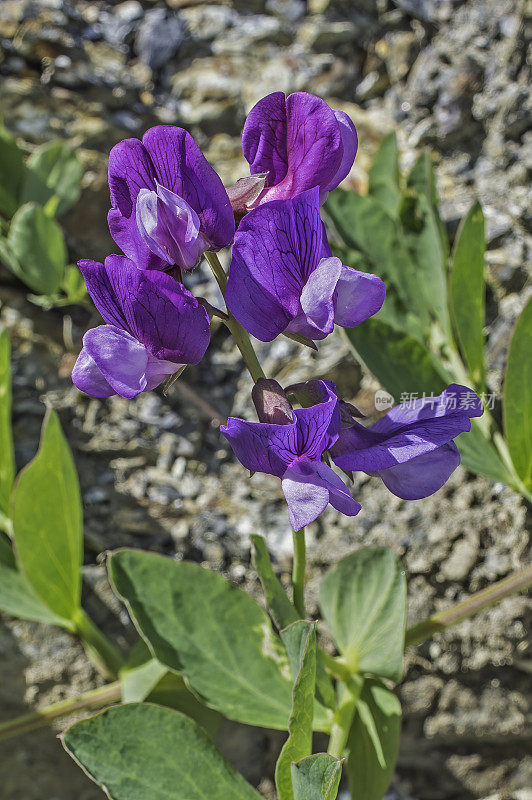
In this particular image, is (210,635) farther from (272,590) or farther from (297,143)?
(297,143)

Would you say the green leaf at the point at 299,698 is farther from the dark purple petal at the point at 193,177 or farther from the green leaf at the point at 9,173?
the green leaf at the point at 9,173

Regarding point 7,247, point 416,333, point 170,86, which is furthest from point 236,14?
point 416,333

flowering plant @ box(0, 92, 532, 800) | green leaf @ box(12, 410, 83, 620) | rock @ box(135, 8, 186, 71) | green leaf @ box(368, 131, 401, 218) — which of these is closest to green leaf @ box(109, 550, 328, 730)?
flowering plant @ box(0, 92, 532, 800)

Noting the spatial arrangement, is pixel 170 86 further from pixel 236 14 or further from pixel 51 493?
pixel 51 493

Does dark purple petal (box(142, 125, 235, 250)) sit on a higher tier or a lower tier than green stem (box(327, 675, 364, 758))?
higher

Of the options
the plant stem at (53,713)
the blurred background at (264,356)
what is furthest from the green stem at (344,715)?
the plant stem at (53,713)

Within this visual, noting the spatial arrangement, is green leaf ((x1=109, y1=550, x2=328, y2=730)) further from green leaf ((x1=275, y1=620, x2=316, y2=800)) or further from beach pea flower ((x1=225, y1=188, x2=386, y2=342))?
beach pea flower ((x1=225, y1=188, x2=386, y2=342))

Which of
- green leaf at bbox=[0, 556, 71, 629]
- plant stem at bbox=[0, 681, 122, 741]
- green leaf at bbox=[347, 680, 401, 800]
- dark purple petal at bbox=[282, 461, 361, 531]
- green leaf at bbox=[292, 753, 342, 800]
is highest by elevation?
dark purple petal at bbox=[282, 461, 361, 531]
